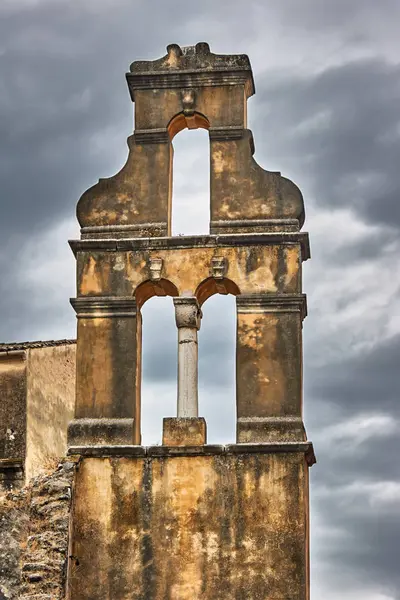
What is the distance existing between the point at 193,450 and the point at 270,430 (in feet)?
2.59

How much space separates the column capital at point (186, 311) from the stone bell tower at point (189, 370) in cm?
1

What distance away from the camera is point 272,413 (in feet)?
56.4

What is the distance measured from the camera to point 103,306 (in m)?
17.8

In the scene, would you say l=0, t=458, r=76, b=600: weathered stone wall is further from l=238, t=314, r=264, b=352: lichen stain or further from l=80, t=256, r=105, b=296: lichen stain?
l=238, t=314, r=264, b=352: lichen stain

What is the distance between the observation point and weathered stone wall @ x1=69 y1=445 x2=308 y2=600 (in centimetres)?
1653

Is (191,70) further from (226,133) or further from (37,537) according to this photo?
→ (37,537)

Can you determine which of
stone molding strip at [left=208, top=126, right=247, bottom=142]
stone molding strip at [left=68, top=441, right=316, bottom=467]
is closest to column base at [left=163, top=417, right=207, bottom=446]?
stone molding strip at [left=68, top=441, right=316, bottom=467]

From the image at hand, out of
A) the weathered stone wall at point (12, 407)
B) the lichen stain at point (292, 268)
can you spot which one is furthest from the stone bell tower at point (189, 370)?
the weathered stone wall at point (12, 407)

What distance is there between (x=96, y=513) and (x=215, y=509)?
1162 millimetres

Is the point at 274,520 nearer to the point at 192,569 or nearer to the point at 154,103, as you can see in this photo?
the point at 192,569

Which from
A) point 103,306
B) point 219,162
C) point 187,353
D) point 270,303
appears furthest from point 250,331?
point 219,162

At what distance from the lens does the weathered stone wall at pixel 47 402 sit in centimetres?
2281

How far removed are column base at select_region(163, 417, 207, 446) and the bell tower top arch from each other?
2053 millimetres

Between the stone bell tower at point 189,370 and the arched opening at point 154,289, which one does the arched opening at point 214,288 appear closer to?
the stone bell tower at point 189,370
